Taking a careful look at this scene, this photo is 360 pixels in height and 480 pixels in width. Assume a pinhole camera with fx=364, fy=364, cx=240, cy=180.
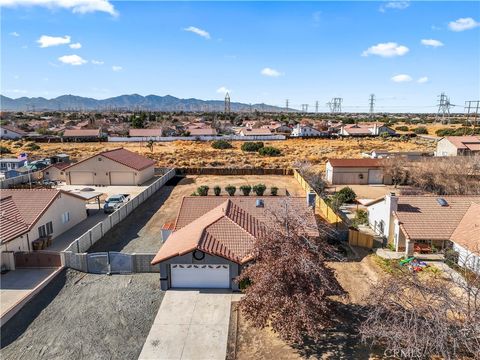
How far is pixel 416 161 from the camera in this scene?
4762cm

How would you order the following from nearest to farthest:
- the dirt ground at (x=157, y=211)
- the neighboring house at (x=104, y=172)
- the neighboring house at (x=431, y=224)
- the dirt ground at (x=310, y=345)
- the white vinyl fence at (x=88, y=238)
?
the dirt ground at (x=310, y=345) < the white vinyl fence at (x=88, y=238) < the neighboring house at (x=431, y=224) < the dirt ground at (x=157, y=211) < the neighboring house at (x=104, y=172)

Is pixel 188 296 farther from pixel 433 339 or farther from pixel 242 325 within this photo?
pixel 433 339

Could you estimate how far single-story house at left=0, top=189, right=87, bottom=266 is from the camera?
2350cm

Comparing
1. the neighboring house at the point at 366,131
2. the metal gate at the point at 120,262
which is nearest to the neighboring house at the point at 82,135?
the neighboring house at the point at 366,131

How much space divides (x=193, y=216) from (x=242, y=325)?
34.7 feet

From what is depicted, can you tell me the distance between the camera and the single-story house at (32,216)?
23.5 metres

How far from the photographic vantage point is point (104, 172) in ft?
155

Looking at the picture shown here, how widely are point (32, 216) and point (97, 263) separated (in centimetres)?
736

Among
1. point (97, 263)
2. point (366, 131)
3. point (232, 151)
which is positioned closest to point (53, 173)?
point (97, 263)

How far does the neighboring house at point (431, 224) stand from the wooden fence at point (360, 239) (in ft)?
5.08

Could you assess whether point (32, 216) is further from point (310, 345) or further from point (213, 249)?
point (310, 345)

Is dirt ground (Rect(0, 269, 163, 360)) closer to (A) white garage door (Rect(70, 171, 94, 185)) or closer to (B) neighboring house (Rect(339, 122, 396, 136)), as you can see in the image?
(A) white garage door (Rect(70, 171, 94, 185))

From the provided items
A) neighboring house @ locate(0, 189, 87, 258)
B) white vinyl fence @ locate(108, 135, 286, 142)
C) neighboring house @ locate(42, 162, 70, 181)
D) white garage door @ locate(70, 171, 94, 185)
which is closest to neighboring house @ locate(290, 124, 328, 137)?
white vinyl fence @ locate(108, 135, 286, 142)

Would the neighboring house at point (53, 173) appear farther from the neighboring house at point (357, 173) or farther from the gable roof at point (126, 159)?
the neighboring house at point (357, 173)
